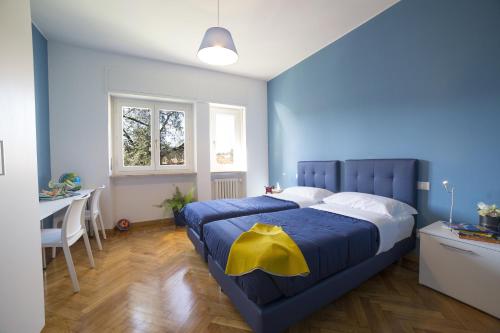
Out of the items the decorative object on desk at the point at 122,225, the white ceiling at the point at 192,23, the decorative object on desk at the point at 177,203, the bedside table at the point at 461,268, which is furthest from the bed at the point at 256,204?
the white ceiling at the point at 192,23

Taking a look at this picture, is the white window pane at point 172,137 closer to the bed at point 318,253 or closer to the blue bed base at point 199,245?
the blue bed base at point 199,245

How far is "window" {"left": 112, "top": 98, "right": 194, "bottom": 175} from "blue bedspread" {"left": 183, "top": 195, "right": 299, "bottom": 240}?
1.57 m

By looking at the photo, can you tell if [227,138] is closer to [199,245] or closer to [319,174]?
[319,174]

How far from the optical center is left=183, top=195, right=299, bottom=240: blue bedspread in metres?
2.30

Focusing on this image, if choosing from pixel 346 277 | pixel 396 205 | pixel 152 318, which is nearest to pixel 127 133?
pixel 152 318

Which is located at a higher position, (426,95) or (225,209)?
(426,95)

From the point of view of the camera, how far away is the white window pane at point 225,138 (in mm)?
4398

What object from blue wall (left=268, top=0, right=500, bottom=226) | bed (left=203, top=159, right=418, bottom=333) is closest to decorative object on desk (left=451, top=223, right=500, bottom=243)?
blue wall (left=268, top=0, right=500, bottom=226)

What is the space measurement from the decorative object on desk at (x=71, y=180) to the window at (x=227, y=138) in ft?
7.16

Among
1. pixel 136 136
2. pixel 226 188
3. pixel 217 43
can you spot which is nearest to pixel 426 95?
pixel 217 43

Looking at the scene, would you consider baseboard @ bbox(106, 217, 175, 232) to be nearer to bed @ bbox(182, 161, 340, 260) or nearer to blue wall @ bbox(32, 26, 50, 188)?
bed @ bbox(182, 161, 340, 260)

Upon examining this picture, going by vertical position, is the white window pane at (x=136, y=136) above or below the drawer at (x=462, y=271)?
above

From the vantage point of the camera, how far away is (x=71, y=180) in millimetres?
2955

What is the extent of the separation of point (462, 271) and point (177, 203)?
3.66 metres
